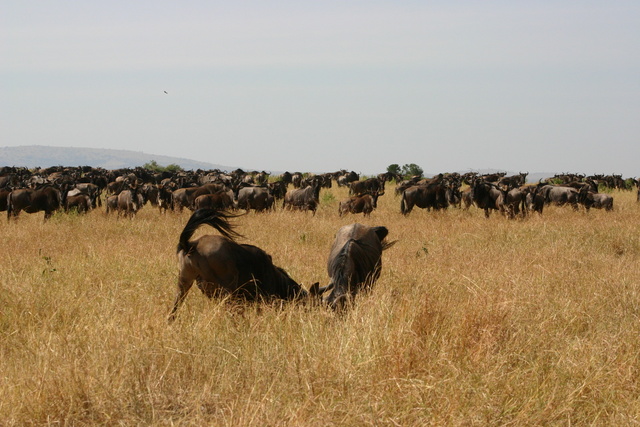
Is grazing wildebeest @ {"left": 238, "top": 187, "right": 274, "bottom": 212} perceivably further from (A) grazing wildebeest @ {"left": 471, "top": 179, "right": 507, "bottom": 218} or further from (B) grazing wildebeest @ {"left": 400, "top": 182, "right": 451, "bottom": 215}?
(A) grazing wildebeest @ {"left": 471, "top": 179, "right": 507, "bottom": 218}

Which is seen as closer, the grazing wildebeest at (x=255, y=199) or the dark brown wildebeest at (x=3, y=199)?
the dark brown wildebeest at (x=3, y=199)

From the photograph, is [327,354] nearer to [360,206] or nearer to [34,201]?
[360,206]

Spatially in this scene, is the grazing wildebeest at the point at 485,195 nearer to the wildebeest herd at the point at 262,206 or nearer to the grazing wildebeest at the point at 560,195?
the wildebeest herd at the point at 262,206

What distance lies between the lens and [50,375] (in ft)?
14.0

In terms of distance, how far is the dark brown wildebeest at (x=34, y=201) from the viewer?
18.2 metres

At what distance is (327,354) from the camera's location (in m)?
4.76

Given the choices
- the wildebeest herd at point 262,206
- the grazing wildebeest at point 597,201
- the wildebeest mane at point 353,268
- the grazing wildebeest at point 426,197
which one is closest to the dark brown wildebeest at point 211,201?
the wildebeest herd at point 262,206

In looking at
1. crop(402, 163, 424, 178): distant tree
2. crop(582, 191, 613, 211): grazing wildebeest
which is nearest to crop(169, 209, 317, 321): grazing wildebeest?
crop(582, 191, 613, 211): grazing wildebeest

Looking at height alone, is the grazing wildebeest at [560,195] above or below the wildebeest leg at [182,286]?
above

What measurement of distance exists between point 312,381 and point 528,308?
10.2 ft

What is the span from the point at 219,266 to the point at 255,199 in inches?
620

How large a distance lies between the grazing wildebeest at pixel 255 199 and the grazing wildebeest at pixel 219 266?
15203 millimetres

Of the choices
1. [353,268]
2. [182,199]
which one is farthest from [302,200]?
[353,268]

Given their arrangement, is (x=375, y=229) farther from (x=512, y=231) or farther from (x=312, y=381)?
(x=512, y=231)
